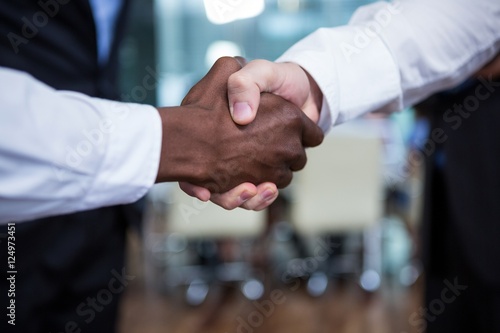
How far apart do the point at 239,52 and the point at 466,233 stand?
5.71 meters

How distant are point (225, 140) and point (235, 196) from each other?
0.35 feet

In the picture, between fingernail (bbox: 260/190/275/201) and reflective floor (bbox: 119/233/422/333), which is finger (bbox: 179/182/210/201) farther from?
reflective floor (bbox: 119/233/422/333)

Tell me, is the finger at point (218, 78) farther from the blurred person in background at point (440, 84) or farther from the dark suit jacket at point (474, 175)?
the dark suit jacket at point (474, 175)

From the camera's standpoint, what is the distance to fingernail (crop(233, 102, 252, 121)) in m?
0.90

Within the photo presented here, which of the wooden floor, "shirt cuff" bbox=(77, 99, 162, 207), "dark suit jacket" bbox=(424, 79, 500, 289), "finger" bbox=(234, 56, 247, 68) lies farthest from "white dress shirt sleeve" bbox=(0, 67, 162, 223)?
the wooden floor

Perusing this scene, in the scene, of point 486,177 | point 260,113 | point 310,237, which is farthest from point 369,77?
point 310,237

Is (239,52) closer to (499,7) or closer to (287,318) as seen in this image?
(287,318)

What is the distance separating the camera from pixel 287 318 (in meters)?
2.89

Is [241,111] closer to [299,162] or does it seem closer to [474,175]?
[299,162]

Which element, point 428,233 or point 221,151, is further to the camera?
point 428,233

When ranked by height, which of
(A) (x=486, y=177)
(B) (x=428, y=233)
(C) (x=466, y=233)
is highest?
(A) (x=486, y=177)

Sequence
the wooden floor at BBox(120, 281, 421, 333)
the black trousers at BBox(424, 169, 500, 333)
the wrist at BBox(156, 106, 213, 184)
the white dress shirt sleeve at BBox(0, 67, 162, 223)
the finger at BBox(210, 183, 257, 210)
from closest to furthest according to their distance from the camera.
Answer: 1. the white dress shirt sleeve at BBox(0, 67, 162, 223)
2. the wrist at BBox(156, 106, 213, 184)
3. the finger at BBox(210, 183, 257, 210)
4. the black trousers at BBox(424, 169, 500, 333)
5. the wooden floor at BBox(120, 281, 421, 333)

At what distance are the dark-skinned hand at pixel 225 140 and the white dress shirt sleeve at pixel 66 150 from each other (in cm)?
4

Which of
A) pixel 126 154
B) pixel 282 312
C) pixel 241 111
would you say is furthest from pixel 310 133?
pixel 282 312
